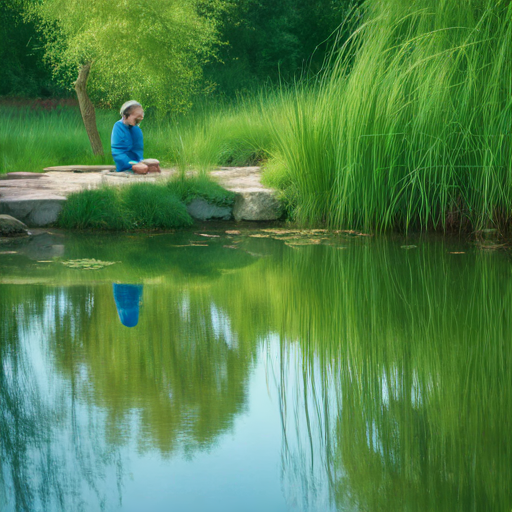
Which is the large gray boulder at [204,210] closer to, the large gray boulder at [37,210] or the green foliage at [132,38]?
the large gray boulder at [37,210]

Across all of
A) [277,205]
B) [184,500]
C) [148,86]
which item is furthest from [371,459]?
[148,86]

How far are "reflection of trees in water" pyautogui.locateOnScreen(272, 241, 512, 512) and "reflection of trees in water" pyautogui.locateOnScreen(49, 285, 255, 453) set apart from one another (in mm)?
233

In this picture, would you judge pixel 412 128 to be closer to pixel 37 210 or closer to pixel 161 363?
pixel 37 210

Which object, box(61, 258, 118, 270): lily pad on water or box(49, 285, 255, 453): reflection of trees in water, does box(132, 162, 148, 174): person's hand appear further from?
box(49, 285, 255, 453): reflection of trees in water

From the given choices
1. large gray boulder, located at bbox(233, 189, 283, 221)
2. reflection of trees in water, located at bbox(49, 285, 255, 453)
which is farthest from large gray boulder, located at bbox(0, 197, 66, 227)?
reflection of trees in water, located at bbox(49, 285, 255, 453)

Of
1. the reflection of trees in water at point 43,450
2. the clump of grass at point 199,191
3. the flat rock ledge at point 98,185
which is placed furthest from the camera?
the clump of grass at point 199,191

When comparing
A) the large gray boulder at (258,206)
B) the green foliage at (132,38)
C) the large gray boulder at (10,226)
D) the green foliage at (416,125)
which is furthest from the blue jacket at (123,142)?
the green foliage at (416,125)

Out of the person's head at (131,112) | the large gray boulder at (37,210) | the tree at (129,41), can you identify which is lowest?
the large gray boulder at (37,210)

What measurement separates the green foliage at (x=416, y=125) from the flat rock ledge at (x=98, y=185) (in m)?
0.47

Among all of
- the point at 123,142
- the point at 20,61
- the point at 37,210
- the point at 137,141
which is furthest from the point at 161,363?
the point at 20,61

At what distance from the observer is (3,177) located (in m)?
7.69

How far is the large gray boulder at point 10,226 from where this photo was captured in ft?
17.6

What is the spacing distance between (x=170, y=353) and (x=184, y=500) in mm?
1047

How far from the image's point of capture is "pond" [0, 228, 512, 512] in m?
1.74
